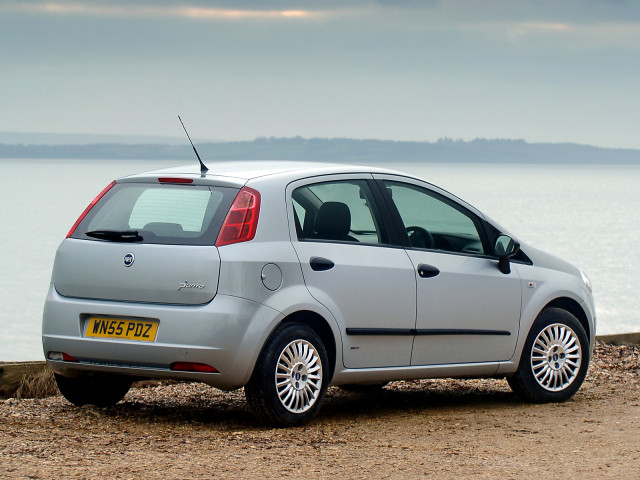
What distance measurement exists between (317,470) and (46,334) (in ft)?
7.55

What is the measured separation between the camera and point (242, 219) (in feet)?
25.3

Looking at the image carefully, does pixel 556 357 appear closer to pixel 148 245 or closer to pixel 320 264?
pixel 320 264

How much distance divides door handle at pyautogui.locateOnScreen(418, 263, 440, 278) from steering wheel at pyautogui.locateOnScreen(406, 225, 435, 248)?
188mm

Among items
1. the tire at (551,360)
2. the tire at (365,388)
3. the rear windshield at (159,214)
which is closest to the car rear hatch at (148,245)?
the rear windshield at (159,214)

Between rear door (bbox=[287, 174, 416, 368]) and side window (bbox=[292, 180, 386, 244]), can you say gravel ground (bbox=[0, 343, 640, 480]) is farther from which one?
side window (bbox=[292, 180, 386, 244])

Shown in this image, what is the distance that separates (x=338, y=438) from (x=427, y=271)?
1.52 metres

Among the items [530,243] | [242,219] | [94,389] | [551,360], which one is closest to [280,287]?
[242,219]

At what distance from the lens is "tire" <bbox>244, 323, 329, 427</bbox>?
7695mm

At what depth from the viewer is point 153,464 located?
6.75 m

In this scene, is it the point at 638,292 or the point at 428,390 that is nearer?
the point at 428,390

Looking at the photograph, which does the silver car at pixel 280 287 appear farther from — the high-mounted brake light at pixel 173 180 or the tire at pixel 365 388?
the tire at pixel 365 388

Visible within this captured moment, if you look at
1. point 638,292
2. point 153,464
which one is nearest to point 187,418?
point 153,464

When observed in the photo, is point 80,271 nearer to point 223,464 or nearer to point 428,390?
point 223,464

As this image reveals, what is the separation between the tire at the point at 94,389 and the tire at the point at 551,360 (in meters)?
2.92
